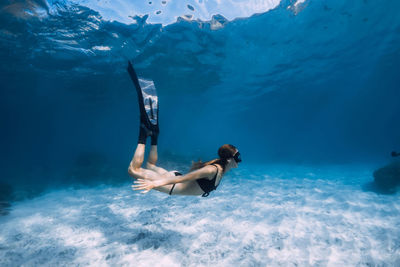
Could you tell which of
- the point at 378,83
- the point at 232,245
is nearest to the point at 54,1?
the point at 232,245

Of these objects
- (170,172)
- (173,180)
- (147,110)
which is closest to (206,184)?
(173,180)

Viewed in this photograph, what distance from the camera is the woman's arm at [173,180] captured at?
2751 millimetres

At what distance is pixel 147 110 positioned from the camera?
4746mm

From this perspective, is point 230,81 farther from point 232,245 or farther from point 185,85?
point 232,245

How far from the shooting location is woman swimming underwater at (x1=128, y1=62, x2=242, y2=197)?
3236 millimetres

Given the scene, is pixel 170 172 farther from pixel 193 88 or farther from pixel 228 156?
pixel 193 88

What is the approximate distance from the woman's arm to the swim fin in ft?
5.56

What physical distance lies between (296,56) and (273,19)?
7942 millimetres

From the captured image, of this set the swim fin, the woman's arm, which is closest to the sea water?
the woman's arm

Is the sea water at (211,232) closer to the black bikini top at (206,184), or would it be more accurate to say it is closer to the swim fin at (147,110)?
the black bikini top at (206,184)

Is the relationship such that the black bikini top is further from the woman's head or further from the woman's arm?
the woman's head

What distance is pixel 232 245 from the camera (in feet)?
18.2

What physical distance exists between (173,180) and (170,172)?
1572 millimetres

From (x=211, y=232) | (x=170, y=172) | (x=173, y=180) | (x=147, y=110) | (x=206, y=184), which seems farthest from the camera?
(x=211, y=232)
